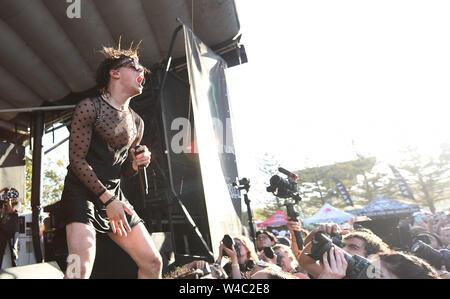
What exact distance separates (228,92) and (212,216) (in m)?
2.46

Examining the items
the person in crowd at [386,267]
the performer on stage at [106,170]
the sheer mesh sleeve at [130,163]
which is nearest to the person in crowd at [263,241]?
the person in crowd at [386,267]

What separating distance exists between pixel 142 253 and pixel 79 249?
1.19ft

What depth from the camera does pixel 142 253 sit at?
5.06ft

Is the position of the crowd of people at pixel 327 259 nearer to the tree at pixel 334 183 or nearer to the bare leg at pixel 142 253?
the bare leg at pixel 142 253

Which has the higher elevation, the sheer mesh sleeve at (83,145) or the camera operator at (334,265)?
the sheer mesh sleeve at (83,145)

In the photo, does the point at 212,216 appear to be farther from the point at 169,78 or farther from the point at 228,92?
the point at 169,78

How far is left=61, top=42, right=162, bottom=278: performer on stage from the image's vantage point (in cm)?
138

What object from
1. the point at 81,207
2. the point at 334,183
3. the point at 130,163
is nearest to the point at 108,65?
the point at 130,163

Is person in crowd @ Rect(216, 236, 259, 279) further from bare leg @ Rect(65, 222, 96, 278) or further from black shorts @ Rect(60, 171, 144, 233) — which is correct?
bare leg @ Rect(65, 222, 96, 278)

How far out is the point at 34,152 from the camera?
5133 millimetres

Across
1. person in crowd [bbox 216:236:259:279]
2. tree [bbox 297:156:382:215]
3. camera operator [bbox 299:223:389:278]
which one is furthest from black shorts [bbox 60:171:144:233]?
tree [bbox 297:156:382:215]

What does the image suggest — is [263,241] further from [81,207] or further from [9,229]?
[9,229]

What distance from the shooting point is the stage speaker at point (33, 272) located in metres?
1.49

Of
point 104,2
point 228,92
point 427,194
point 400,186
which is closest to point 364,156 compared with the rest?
point 400,186
